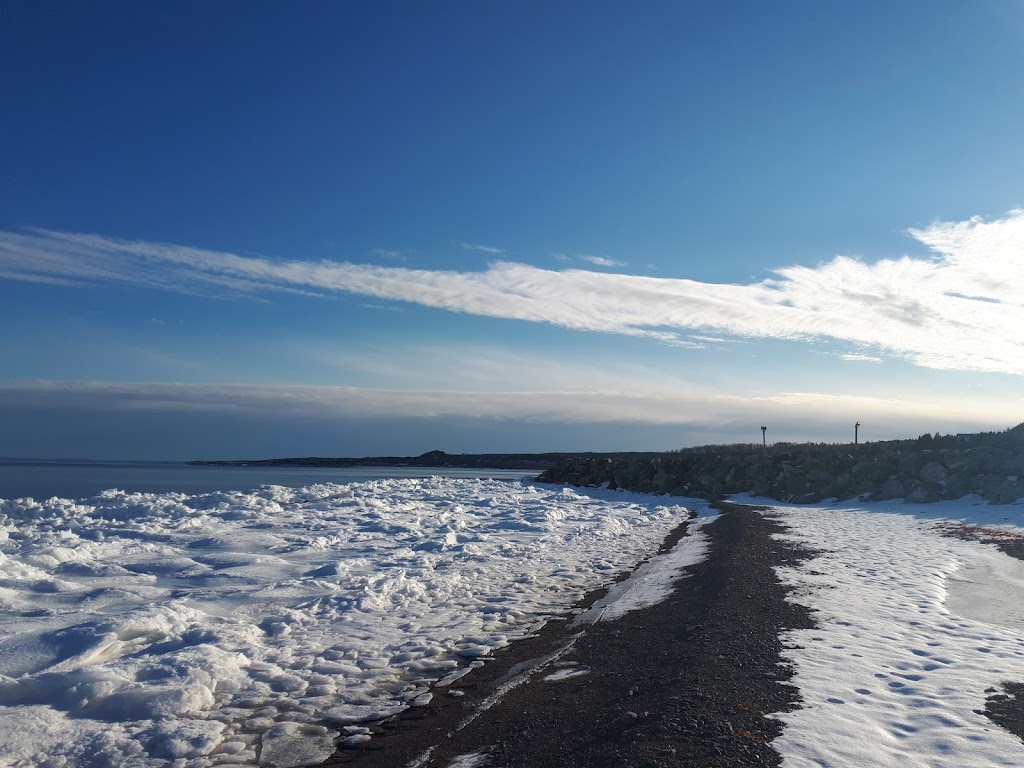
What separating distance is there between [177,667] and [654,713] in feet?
15.2

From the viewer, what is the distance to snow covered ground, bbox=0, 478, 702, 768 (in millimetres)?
5578

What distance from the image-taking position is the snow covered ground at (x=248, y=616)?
5578 mm

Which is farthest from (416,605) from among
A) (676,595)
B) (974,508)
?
(974,508)

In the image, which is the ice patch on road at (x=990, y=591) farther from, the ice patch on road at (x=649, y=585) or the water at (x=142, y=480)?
the water at (x=142, y=480)

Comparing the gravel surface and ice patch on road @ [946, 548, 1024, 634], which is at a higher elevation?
ice patch on road @ [946, 548, 1024, 634]

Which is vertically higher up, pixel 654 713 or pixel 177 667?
pixel 654 713

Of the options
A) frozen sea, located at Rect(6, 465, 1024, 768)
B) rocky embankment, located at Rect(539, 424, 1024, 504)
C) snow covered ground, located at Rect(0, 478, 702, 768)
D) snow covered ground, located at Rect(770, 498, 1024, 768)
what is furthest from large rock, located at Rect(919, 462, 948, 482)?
snow covered ground, located at Rect(770, 498, 1024, 768)

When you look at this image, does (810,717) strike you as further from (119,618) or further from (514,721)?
(119,618)

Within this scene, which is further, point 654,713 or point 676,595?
point 676,595

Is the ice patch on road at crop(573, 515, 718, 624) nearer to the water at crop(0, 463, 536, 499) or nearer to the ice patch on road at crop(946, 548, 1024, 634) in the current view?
the ice patch on road at crop(946, 548, 1024, 634)

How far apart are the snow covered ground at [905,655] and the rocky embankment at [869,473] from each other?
37.7 ft

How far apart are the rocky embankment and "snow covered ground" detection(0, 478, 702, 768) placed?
11092 mm

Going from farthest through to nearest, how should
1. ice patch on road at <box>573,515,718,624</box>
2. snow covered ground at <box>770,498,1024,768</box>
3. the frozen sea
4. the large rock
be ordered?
the large rock, ice patch on road at <box>573,515,718,624</box>, the frozen sea, snow covered ground at <box>770,498,1024,768</box>

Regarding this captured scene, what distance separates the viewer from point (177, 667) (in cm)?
675
